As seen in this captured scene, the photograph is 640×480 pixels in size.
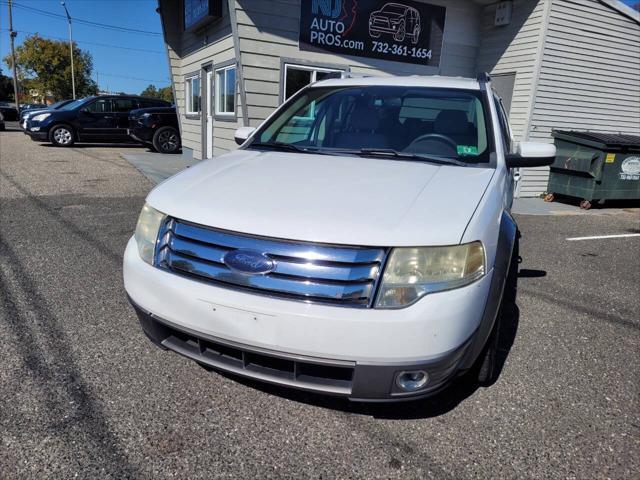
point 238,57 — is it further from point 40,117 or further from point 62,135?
point 40,117

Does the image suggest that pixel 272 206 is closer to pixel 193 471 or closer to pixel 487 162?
pixel 193 471

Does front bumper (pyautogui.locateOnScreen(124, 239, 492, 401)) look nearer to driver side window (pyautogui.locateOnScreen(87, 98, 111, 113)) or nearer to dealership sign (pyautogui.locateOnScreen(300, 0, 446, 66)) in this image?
dealership sign (pyautogui.locateOnScreen(300, 0, 446, 66))

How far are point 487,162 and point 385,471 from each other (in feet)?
5.99

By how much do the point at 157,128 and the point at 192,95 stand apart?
1885 millimetres

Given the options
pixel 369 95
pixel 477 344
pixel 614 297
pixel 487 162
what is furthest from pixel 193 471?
pixel 614 297

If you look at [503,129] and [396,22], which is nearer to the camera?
[503,129]

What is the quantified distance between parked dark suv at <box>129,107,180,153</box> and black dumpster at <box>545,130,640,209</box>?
10376mm

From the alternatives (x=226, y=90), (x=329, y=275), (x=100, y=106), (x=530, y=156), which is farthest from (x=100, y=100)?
(x=329, y=275)

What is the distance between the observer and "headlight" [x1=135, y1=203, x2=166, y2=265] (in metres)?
2.23

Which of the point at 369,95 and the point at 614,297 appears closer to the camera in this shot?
the point at 369,95

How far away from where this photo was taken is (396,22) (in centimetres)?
941

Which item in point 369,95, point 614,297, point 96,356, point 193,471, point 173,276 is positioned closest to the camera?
point 193,471

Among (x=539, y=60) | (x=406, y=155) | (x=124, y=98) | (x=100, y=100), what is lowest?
(x=406, y=155)

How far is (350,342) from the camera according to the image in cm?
182
